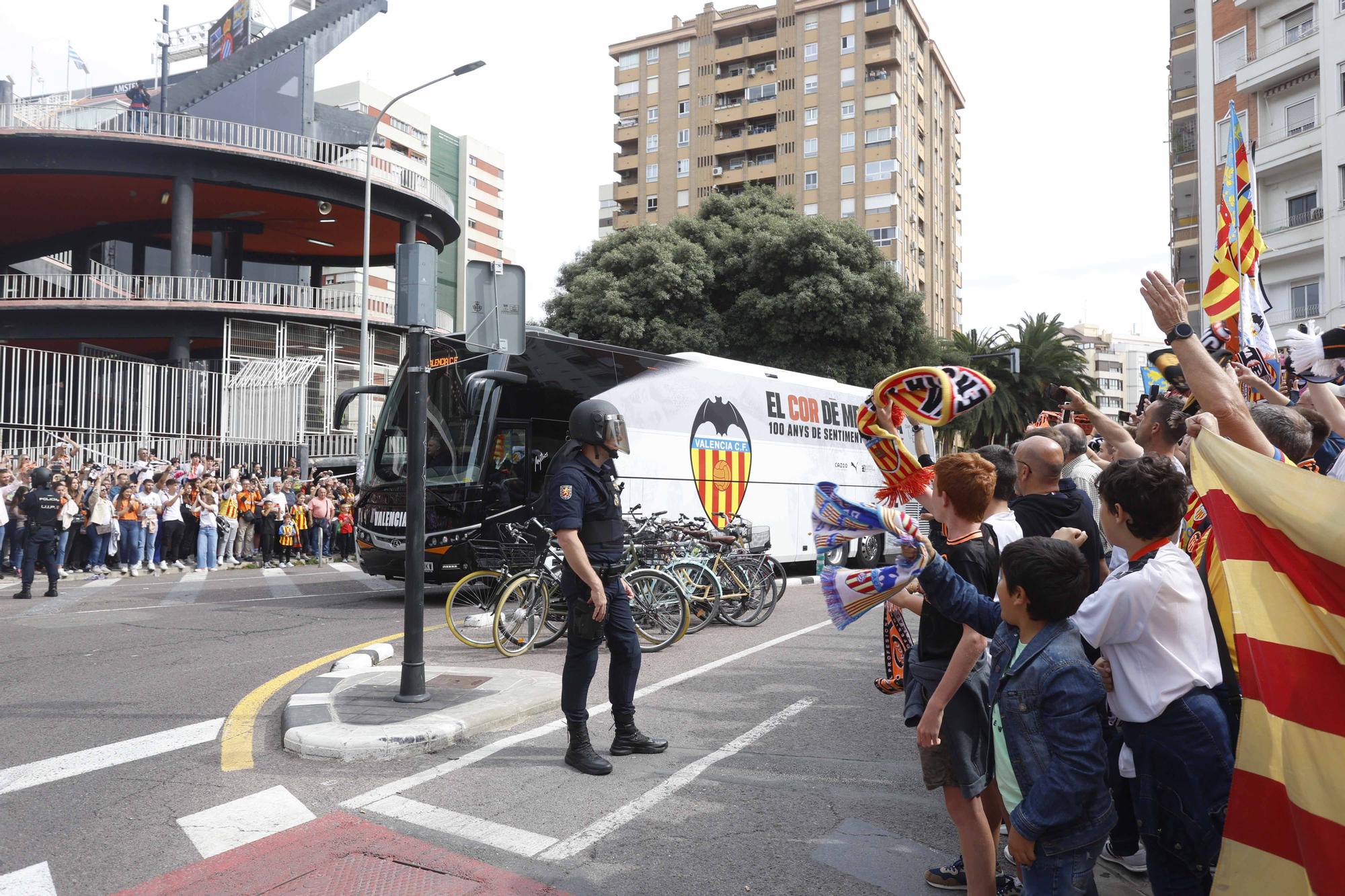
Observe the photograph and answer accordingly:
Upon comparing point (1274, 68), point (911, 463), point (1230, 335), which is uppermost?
point (1274, 68)

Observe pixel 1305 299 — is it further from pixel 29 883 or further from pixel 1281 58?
pixel 29 883

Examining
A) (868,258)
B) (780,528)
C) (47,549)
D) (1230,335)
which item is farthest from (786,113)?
(1230,335)

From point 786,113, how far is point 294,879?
5794 cm

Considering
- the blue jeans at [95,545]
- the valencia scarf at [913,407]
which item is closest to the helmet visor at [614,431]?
the valencia scarf at [913,407]

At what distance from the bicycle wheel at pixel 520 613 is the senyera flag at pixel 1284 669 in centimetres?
686

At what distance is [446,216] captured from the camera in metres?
35.6

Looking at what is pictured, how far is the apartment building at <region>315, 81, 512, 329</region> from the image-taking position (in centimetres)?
7194

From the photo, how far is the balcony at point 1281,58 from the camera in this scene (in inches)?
1218

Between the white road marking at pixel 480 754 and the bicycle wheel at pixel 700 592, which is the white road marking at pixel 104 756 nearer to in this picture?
the white road marking at pixel 480 754

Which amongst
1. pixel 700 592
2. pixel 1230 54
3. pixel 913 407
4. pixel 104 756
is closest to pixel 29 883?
pixel 104 756

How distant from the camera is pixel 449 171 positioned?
83250mm

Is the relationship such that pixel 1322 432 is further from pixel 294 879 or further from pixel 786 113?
pixel 786 113

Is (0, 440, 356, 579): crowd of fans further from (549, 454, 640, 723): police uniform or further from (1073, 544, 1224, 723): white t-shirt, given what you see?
(1073, 544, 1224, 723): white t-shirt

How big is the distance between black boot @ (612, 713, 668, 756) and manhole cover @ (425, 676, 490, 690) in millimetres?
1686
